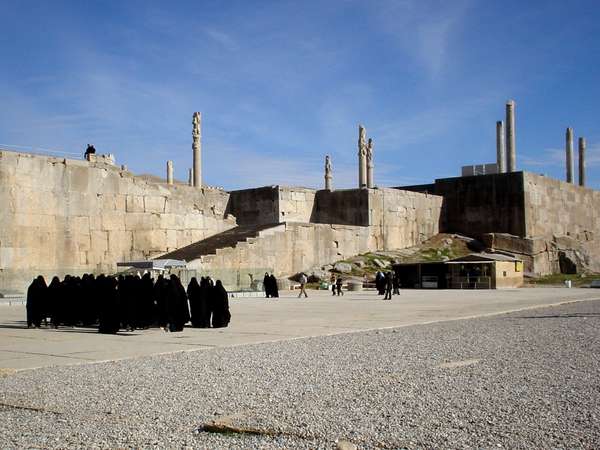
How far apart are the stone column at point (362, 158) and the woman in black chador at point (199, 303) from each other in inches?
1213

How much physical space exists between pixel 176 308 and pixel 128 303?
1.00 meters

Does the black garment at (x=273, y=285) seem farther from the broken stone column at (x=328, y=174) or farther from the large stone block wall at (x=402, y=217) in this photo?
the broken stone column at (x=328, y=174)

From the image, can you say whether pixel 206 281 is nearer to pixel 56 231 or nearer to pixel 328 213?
pixel 56 231

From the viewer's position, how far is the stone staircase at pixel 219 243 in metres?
30.8

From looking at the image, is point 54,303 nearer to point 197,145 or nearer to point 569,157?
point 197,145

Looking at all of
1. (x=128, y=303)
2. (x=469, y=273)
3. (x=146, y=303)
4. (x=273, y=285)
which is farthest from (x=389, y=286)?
(x=128, y=303)

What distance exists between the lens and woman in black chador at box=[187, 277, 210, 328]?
1571 cm

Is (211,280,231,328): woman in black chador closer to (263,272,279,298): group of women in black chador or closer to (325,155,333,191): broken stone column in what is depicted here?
(263,272,279,298): group of women in black chador

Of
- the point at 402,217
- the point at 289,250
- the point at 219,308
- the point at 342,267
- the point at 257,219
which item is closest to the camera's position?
the point at 219,308

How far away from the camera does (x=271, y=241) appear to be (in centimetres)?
3272

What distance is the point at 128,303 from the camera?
598 inches

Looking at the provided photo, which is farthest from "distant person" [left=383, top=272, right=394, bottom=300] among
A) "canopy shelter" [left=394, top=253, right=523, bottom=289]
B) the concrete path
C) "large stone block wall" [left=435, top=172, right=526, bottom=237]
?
"large stone block wall" [left=435, top=172, right=526, bottom=237]

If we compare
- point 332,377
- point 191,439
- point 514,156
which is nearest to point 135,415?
point 191,439

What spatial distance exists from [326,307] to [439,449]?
16.2 metres
